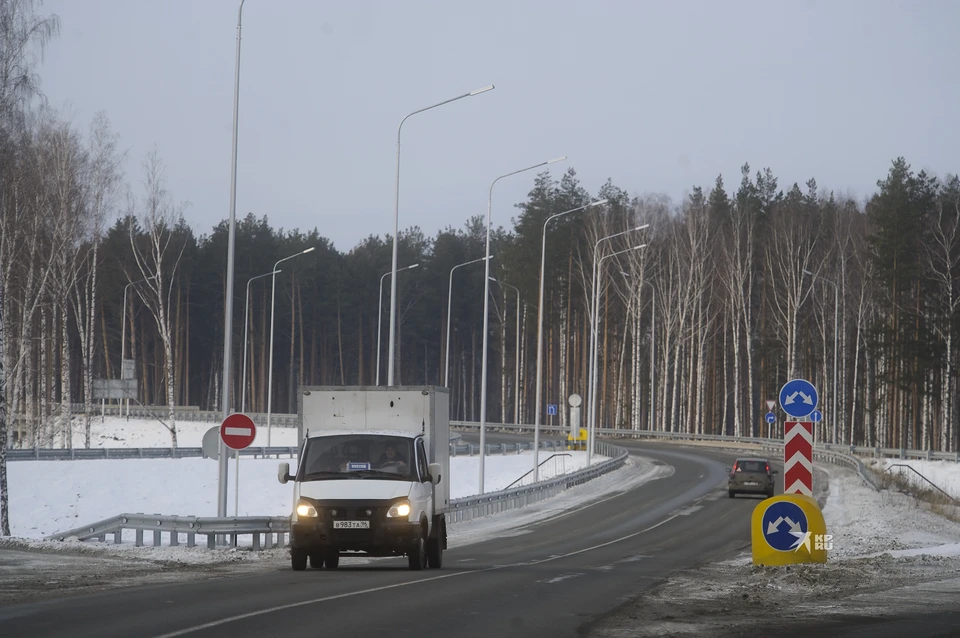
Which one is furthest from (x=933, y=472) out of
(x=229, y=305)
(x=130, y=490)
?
(x=229, y=305)

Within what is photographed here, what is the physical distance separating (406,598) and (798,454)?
21.5 ft

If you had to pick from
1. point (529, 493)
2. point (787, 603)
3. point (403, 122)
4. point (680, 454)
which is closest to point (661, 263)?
point (680, 454)

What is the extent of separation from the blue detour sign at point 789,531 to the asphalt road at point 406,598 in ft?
5.88

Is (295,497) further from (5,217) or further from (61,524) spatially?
(5,217)

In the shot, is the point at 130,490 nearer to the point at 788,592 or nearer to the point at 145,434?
the point at 788,592

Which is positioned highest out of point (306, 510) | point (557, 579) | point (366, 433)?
point (366, 433)

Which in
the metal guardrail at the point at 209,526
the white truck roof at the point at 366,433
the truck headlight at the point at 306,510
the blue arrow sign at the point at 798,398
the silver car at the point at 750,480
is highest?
the blue arrow sign at the point at 798,398

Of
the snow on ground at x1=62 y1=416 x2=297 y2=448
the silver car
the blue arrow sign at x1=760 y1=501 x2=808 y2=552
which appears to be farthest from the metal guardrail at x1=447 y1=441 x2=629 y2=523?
the snow on ground at x1=62 y1=416 x2=297 y2=448

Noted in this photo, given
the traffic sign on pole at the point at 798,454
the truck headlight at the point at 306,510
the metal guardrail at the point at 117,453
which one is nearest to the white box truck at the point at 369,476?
the truck headlight at the point at 306,510

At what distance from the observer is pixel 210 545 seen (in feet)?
75.7

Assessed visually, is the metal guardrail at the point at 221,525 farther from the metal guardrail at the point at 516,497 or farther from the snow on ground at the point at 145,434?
the snow on ground at the point at 145,434

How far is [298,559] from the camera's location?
18.5 metres

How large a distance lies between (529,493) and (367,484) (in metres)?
22.7

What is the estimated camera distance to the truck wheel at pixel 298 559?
18.3 metres
